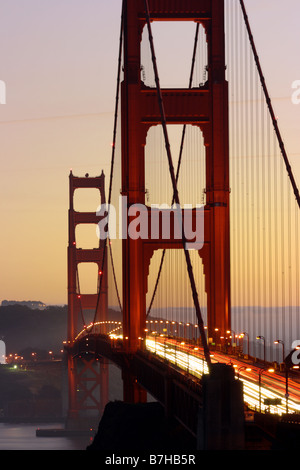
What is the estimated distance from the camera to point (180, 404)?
114ft

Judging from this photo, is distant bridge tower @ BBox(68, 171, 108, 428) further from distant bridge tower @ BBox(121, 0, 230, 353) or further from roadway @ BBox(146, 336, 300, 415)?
roadway @ BBox(146, 336, 300, 415)

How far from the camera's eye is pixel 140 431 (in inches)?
1551

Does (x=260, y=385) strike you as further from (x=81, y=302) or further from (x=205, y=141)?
(x=81, y=302)

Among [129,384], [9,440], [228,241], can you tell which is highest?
[228,241]

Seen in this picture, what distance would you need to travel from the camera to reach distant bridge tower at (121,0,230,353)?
51969 mm

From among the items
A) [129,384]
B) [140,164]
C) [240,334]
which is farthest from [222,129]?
[129,384]

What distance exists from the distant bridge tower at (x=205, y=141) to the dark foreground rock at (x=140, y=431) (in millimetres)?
7880

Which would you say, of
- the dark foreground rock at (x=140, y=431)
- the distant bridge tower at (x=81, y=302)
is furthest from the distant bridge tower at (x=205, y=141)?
the distant bridge tower at (x=81, y=302)

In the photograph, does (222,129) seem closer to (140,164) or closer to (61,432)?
(140,164)

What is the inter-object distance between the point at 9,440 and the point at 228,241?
61627 mm

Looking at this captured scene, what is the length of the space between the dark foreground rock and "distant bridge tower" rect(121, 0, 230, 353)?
7.88m

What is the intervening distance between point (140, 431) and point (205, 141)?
1792 cm
